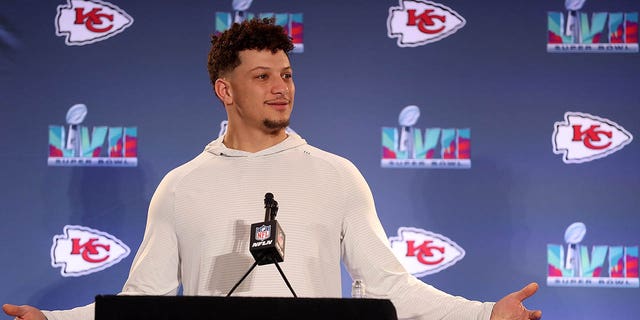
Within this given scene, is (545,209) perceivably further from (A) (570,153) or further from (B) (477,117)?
(B) (477,117)

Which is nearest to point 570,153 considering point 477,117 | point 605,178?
point 605,178

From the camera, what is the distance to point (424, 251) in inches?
157

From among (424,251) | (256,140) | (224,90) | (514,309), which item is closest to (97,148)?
(224,90)

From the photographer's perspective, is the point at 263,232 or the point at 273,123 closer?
the point at 263,232

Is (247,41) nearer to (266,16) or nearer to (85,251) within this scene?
(266,16)

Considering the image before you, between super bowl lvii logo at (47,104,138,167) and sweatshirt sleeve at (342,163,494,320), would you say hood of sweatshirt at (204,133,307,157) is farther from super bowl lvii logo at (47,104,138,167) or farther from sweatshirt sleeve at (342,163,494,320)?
super bowl lvii logo at (47,104,138,167)

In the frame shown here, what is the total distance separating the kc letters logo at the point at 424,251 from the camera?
3.99 m

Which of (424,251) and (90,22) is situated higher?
(90,22)

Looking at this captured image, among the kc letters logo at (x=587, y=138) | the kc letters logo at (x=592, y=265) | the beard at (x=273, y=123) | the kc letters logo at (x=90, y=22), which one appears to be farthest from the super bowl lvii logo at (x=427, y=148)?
the kc letters logo at (x=90, y=22)

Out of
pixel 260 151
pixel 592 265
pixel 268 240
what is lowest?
pixel 592 265

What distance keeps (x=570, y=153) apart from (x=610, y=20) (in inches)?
26.7

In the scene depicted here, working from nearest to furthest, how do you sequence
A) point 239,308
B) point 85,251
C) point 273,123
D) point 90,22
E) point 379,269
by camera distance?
1. point 239,308
2. point 379,269
3. point 273,123
4. point 85,251
5. point 90,22

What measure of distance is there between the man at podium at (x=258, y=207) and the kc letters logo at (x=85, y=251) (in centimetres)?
134

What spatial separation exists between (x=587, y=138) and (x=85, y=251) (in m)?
2.46
